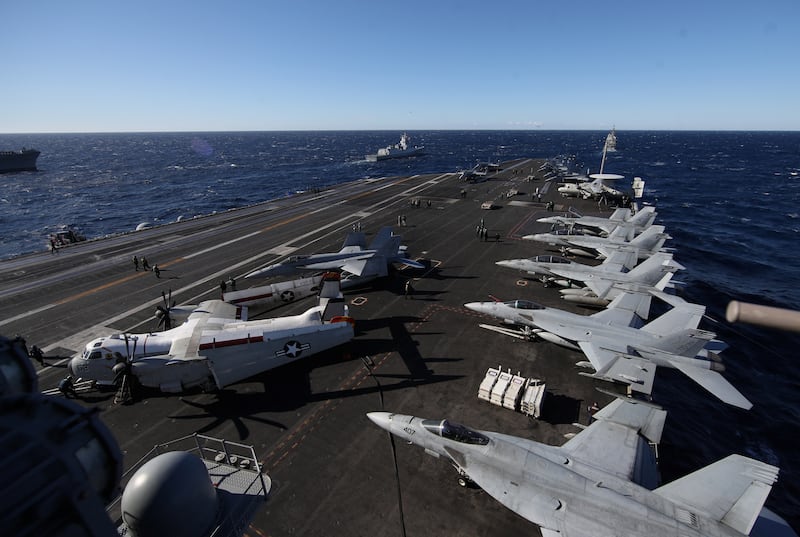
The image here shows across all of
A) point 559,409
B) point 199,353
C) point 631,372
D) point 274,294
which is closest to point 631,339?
point 631,372

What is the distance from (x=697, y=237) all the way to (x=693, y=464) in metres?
58.9

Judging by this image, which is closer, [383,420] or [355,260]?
[383,420]

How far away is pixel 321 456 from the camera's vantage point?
17.6m

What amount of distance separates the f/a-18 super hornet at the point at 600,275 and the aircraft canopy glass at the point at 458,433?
21380 millimetres

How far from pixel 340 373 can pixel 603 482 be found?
15294mm

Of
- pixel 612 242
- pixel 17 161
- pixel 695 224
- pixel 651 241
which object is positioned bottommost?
pixel 695 224

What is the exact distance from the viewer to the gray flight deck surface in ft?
50.4

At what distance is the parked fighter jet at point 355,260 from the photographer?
33.6 m

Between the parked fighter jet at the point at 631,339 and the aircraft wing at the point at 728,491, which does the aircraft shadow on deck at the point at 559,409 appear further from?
the aircraft wing at the point at 728,491

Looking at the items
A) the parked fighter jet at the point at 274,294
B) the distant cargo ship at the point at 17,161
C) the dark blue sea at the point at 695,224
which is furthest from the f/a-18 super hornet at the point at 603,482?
the distant cargo ship at the point at 17,161

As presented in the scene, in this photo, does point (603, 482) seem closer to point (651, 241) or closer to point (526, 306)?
point (526, 306)

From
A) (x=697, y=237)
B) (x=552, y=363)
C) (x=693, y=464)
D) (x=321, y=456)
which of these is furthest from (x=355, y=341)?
(x=697, y=237)

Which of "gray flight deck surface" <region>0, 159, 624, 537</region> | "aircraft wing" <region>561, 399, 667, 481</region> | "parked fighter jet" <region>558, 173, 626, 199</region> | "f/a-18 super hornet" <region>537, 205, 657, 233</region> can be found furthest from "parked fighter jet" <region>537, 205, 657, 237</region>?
"aircraft wing" <region>561, 399, 667, 481</region>

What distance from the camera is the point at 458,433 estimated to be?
15055 mm
